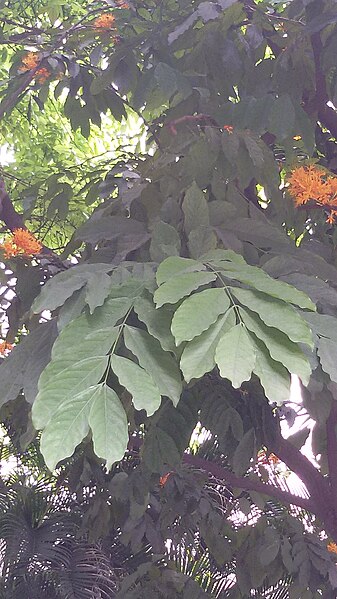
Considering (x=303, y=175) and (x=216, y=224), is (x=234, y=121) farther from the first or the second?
(x=216, y=224)

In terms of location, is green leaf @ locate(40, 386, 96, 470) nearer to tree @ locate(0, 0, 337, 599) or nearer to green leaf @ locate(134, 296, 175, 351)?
tree @ locate(0, 0, 337, 599)

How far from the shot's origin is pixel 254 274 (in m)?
0.96

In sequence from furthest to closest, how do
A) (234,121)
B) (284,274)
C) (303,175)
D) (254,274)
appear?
1. (234,121)
2. (303,175)
3. (284,274)
4. (254,274)

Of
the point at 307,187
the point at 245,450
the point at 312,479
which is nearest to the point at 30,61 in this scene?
the point at 307,187

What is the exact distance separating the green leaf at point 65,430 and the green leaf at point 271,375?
20 cm

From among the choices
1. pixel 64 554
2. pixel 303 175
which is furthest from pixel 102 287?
pixel 64 554

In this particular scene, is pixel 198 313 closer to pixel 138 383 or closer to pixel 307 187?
pixel 138 383

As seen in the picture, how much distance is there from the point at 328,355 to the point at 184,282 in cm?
23

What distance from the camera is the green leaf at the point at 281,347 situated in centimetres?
80

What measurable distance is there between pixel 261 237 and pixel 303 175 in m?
0.30

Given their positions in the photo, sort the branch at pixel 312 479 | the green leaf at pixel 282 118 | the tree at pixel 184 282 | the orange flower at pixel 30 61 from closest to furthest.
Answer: the tree at pixel 184 282 < the green leaf at pixel 282 118 < the orange flower at pixel 30 61 < the branch at pixel 312 479

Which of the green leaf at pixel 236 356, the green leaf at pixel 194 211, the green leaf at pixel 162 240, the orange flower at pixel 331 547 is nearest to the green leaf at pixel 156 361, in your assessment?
the green leaf at pixel 236 356

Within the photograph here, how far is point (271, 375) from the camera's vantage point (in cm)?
80

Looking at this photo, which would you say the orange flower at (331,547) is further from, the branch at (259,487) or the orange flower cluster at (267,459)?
the orange flower cluster at (267,459)
